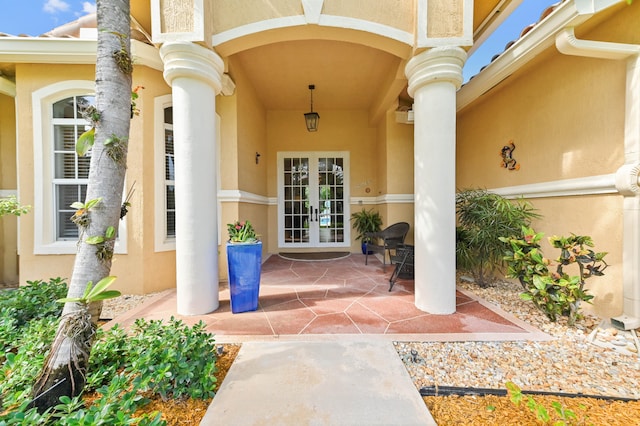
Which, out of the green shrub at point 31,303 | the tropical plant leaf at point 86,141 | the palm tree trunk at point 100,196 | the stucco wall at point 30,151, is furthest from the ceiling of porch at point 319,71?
the green shrub at point 31,303

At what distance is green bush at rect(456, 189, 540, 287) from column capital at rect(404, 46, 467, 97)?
1757mm

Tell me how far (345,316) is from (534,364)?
1.59m

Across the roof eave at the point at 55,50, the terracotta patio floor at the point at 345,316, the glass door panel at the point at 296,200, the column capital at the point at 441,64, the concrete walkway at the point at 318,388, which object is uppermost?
the roof eave at the point at 55,50

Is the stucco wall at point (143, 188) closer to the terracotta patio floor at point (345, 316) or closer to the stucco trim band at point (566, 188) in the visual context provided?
the terracotta patio floor at point (345, 316)

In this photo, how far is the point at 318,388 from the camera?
1658mm

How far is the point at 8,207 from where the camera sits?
9.39ft

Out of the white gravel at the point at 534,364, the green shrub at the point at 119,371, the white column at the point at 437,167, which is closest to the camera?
the green shrub at the point at 119,371

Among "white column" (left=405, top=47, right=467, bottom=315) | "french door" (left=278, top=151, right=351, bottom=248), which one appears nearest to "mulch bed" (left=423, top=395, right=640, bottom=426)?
"white column" (left=405, top=47, right=467, bottom=315)

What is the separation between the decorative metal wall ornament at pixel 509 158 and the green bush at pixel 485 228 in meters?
0.53

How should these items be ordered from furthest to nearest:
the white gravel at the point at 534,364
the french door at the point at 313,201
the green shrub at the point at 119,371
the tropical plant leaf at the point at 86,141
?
1. the french door at the point at 313,201
2. the white gravel at the point at 534,364
3. the tropical plant leaf at the point at 86,141
4. the green shrub at the point at 119,371

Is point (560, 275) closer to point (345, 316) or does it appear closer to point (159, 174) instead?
point (345, 316)

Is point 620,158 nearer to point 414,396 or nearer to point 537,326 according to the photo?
point 537,326

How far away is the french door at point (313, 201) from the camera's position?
20.7 ft

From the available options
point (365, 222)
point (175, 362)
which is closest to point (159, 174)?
point (175, 362)
